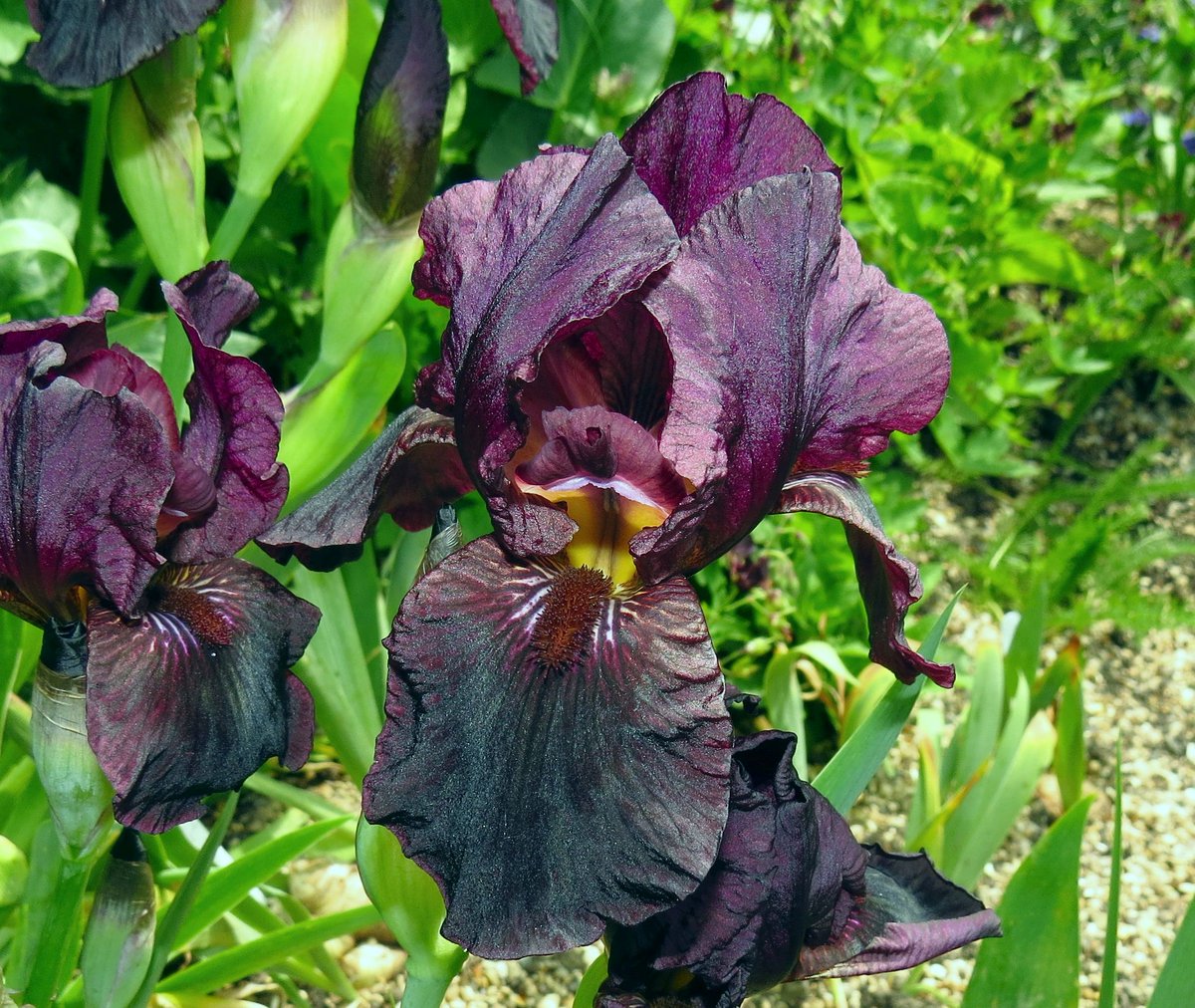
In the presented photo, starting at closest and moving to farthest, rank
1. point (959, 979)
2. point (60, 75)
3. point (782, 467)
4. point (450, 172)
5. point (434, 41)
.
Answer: point (782, 467), point (60, 75), point (434, 41), point (959, 979), point (450, 172)

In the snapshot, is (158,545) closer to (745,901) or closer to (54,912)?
(54,912)

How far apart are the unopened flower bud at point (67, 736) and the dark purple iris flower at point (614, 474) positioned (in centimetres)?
16

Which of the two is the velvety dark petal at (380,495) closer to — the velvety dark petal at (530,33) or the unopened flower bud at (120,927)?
the unopened flower bud at (120,927)

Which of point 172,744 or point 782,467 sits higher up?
point 782,467

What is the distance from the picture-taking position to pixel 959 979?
6.39 ft

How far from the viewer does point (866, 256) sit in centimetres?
300

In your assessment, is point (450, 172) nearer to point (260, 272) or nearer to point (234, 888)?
point (260, 272)

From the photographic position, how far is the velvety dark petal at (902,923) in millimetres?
939

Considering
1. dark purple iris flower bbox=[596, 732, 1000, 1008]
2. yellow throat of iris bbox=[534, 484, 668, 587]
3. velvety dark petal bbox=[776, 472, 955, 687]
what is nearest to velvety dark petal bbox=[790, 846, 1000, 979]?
dark purple iris flower bbox=[596, 732, 1000, 1008]

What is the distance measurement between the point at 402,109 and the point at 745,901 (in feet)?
2.75

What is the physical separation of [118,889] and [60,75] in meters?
0.72

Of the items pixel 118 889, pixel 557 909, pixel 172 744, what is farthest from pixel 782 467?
pixel 118 889

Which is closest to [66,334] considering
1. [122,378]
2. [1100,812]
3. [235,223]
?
[122,378]

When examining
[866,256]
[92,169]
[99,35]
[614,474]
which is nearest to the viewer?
[614,474]
